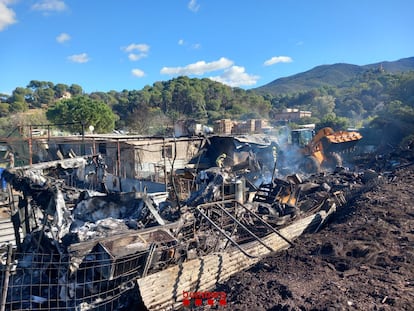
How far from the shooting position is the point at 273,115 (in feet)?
195

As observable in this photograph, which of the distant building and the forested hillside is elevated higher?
the forested hillside

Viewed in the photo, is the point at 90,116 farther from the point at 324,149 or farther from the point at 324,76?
the point at 324,76

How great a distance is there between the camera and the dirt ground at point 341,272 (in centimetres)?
459

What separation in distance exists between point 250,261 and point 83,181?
452cm

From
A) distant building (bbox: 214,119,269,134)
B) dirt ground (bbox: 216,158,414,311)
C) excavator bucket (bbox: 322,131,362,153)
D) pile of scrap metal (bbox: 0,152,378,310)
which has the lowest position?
dirt ground (bbox: 216,158,414,311)

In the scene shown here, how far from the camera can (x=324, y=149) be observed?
18.8m

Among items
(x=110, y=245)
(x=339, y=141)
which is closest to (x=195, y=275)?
(x=110, y=245)

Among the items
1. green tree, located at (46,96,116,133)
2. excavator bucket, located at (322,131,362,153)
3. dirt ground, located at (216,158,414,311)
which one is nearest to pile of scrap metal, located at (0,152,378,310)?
dirt ground, located at (216,158,414,311)

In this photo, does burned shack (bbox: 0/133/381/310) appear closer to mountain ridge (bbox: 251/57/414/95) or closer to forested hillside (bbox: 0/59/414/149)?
forested hillside (bbox: 0/59/414/149)

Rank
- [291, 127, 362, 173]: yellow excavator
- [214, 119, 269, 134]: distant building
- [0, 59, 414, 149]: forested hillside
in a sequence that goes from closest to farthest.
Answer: [291, 127, 362, 173]: yellow excavator, [214, 119, 269, 134]: distant building, [0, 59, 414, 149]: forested hillside
